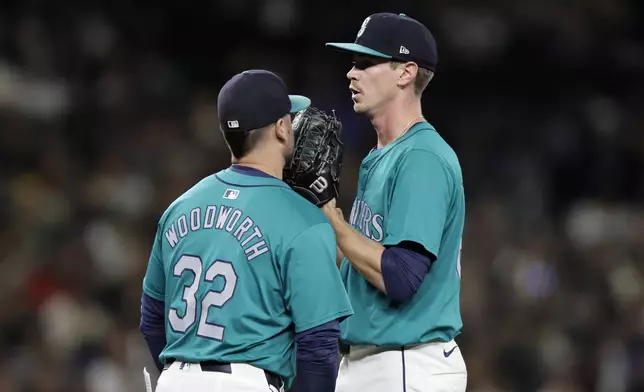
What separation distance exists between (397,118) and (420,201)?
1.26 feet

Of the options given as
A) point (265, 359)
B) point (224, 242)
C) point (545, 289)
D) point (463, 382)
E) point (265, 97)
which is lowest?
point (545, 289)

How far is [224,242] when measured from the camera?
296 cm

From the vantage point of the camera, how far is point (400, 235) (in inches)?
127

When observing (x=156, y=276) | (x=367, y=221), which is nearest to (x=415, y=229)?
(x=367, y=221)

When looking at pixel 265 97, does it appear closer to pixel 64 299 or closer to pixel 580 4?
pixel 64 299

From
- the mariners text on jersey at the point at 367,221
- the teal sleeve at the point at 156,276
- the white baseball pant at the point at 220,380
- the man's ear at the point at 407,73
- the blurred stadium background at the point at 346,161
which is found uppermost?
the man's ear at the point at 407,73

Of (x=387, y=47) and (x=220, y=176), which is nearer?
(x=220, y=176)

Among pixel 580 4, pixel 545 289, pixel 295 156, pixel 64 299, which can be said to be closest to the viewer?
pixel 295 156

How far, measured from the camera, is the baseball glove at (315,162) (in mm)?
3254

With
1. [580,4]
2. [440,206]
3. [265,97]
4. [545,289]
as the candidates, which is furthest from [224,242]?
[580,4]

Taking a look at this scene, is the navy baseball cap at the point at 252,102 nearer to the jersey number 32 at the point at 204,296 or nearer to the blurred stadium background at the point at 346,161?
the jersey number 32 at the point at 204,296

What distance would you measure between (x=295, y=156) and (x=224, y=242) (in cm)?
44

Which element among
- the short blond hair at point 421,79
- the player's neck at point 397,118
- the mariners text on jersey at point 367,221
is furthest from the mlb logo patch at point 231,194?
the short blond hair at point 421,79

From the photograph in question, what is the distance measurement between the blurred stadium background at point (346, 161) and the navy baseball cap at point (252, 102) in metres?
3.68
